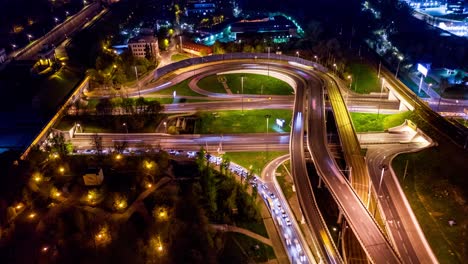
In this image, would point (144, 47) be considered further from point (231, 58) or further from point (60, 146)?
point (60, 146)

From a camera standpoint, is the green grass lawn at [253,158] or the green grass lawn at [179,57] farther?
the green grass lawn at [179,57]

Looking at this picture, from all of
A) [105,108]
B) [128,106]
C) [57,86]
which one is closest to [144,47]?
[57,86]

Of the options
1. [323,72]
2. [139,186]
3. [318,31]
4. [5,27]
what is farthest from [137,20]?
[139,186]

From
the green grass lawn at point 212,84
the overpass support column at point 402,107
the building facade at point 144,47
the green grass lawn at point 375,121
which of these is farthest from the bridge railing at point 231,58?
the green grass lawn at point 375,121

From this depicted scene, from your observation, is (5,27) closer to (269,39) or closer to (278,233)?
(269,39)

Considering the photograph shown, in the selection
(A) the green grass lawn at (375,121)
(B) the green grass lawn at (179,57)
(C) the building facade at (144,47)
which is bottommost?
(A) the green grass lawn at (375,121)

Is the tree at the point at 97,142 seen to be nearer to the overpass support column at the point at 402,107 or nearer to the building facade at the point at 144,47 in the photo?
the building facade at the point at 144,47
